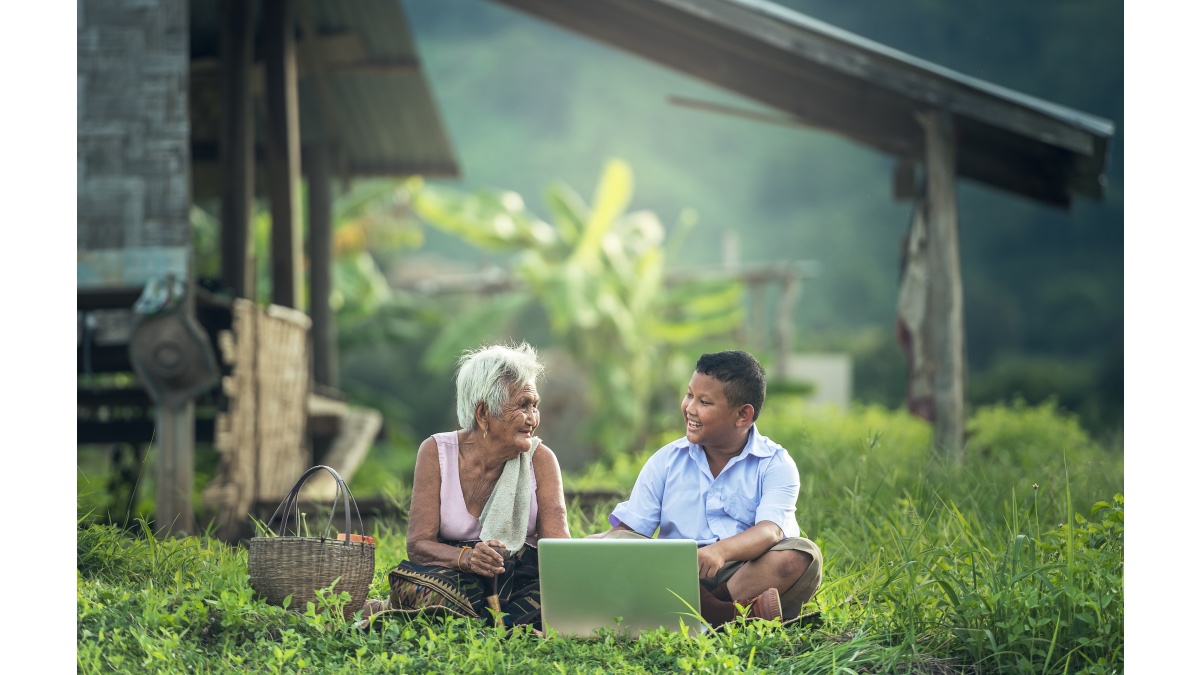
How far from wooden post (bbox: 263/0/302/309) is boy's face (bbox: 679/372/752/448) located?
595 centimetres

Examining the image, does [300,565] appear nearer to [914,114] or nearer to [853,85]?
[853,85]

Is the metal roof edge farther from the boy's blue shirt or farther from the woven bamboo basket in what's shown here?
the woven bamboo basket

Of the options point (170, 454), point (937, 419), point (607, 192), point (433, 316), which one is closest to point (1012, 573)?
point (937, 419)

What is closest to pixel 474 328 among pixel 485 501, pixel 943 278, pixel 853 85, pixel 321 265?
pixel 321 265

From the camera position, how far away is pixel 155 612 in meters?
3.57

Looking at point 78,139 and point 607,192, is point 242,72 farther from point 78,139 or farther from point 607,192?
point 607,192

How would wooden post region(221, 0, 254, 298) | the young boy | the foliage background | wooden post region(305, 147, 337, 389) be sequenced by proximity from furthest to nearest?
the foliage background < wooden post region(305, 147, 337, 389) < wooden post region(221, 0, 254, 298) < the young boy

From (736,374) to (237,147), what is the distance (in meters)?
5.84

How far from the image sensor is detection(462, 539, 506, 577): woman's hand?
3715 millimetres

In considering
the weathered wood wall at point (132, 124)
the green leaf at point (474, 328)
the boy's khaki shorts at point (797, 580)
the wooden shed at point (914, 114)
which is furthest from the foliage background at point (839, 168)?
the boy's khaki shorts at point (797, 580)

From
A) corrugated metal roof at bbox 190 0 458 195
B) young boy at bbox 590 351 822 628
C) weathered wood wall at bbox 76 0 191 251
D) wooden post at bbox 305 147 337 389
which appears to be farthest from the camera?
wooden post at bbox 305 147 337 389

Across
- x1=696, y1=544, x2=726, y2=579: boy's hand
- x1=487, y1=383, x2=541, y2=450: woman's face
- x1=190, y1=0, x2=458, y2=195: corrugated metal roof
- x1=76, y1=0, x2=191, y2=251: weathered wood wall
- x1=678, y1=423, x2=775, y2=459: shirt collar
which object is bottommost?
x1=696, y1=544, x2=726, y2=579: boy's hand

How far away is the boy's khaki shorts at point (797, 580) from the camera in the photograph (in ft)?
12.6

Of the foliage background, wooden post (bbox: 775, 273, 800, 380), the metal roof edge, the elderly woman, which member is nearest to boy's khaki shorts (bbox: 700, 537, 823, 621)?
the elderly woman
